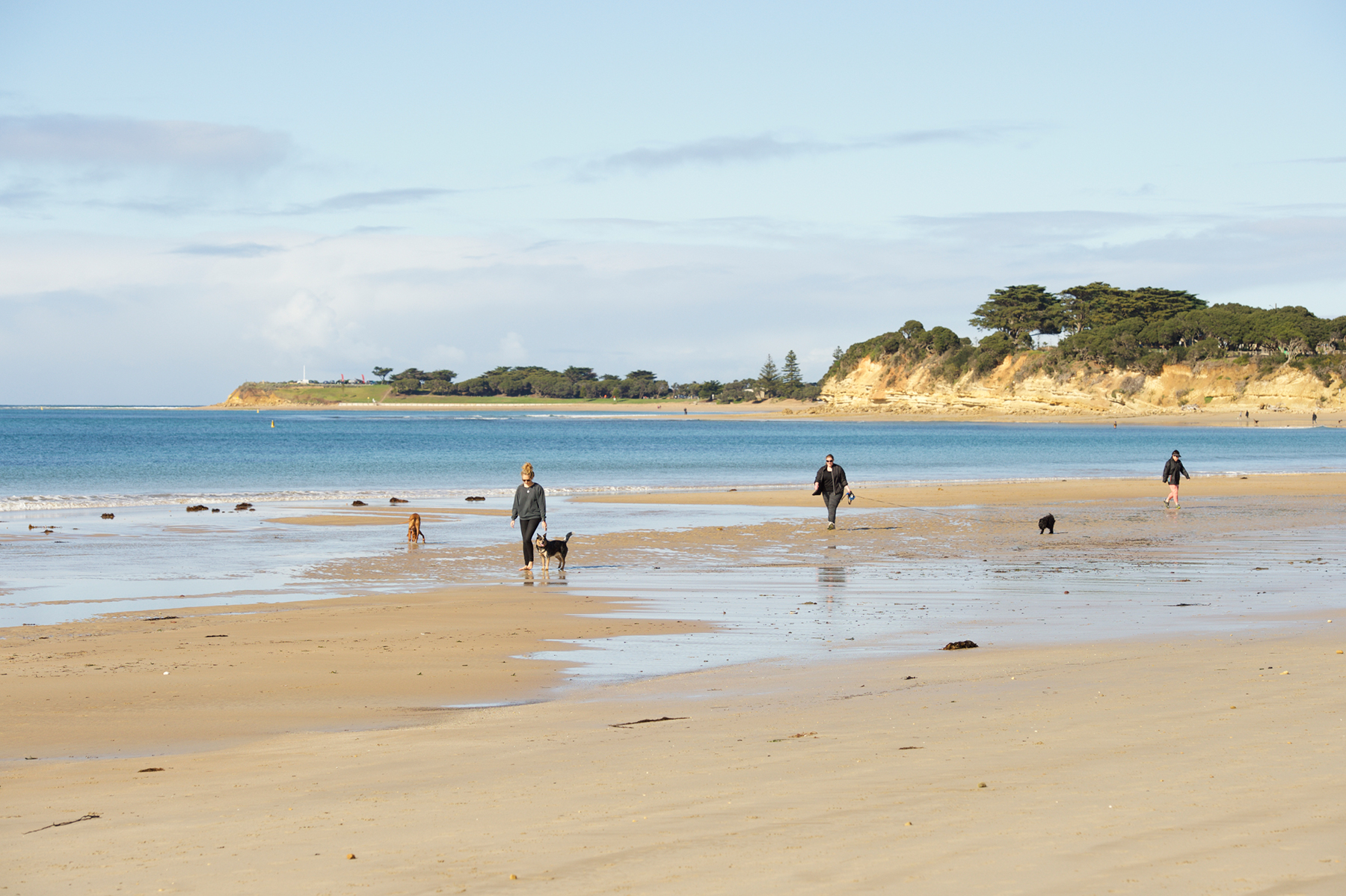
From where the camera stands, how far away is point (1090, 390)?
129 m

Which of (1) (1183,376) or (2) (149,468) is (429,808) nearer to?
(2) (149,468)

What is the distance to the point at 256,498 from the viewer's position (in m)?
32.6

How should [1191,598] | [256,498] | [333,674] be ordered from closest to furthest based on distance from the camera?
[333,674]
[1191,598]
[256,498]

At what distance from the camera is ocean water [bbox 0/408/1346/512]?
37.8 m

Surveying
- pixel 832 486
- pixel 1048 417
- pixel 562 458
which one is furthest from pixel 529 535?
pixel 1048 417

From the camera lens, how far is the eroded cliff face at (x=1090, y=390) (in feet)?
383

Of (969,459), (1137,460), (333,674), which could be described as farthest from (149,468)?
(1137,460)

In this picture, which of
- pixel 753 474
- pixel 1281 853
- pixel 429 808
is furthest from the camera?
pixel 753 474

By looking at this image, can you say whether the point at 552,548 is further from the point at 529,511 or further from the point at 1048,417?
the point at 1048,417

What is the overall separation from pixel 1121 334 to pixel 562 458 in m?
92.5

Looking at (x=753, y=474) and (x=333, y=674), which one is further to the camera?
(x=753, y=474)

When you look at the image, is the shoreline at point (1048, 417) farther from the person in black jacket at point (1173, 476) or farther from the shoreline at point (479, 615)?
the shoreline at point (479, 615)

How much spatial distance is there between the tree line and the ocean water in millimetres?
18723

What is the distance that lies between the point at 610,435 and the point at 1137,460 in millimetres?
50175
